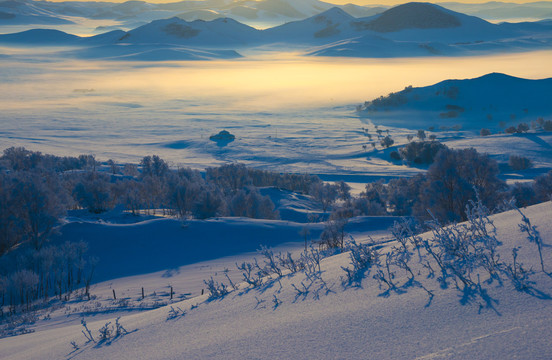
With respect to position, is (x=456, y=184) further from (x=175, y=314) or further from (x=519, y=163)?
(x=519, y=163)

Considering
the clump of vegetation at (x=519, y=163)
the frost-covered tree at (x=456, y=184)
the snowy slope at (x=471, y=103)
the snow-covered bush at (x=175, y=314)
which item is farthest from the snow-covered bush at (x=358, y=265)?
the snowy slope at (x=471, y=103)

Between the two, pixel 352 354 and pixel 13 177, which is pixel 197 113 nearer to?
pixel 13 177

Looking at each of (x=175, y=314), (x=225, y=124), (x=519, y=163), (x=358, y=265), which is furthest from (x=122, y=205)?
(x=225, y=124)

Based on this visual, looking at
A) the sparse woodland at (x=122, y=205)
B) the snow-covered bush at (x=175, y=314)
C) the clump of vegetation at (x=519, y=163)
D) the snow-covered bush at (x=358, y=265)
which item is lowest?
the clump of vegetation at (x=519, y=163)

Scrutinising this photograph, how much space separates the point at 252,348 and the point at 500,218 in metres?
3.29

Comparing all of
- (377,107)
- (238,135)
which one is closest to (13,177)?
(238,135)

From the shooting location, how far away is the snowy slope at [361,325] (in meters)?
2.85

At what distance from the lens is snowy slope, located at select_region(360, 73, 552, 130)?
10481 centimetres

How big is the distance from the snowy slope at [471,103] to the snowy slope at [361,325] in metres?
102

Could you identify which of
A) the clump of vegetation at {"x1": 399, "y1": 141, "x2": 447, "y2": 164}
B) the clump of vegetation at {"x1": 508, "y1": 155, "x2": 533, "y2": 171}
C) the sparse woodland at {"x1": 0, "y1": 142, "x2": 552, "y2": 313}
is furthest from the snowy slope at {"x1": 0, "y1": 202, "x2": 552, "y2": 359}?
the clump of vegetation at {"x1": 399, "y1": 141, "x2": 447, "y2": 164}

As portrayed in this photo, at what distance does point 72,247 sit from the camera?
18.2 meters

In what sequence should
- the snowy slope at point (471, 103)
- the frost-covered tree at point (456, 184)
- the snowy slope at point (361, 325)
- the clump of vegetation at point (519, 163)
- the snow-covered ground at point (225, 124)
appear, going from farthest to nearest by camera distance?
1. the snowy slope at point (471, 103)
2. the snow-covered ground at point (225, 124)
3. the clump of vegetation at point (519, 163)
4. the frost-covered tree at point (456, 184)
5. the snowy slope at point (361, 325)

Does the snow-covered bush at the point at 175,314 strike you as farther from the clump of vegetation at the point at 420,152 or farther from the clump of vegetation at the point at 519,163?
the clump of vegetation at the point at 420,152

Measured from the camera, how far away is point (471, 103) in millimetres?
110938
